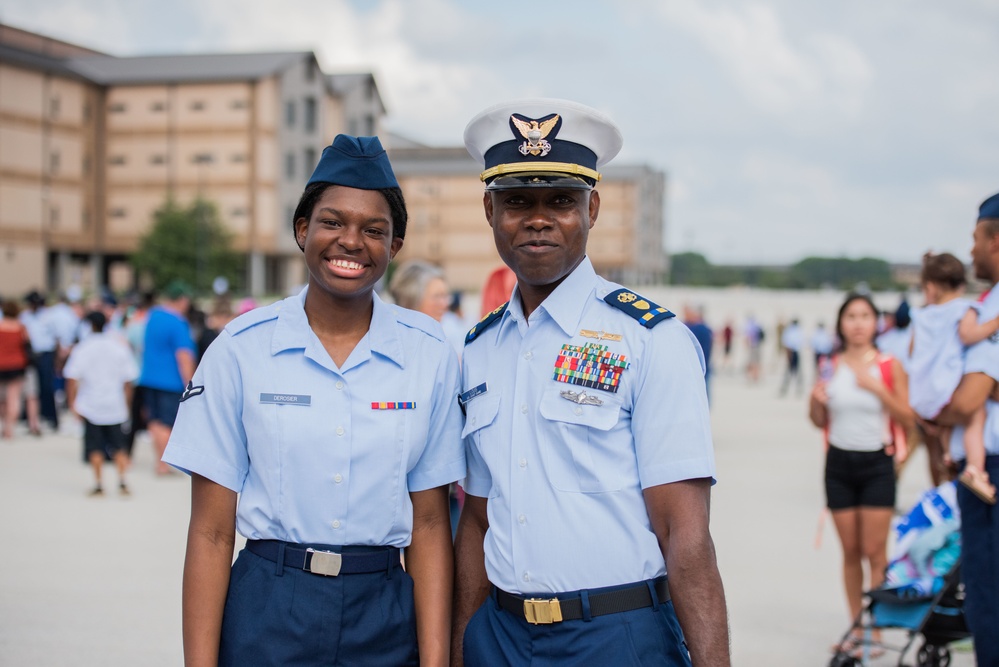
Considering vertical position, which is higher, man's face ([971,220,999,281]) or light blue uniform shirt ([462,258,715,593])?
man's face ([971,220,999,281])

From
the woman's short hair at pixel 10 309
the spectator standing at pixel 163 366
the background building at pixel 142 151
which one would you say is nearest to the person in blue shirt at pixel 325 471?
the spectator standing at pixel 163 366

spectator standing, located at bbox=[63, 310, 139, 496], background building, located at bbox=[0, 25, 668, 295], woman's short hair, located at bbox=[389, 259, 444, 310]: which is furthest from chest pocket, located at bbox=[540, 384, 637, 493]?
background building, located at bbox=[0, 25, 668, 295]

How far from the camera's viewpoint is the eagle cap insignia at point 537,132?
269cm

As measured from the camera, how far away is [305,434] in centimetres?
264

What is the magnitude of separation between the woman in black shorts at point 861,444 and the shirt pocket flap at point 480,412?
3861 millimetres

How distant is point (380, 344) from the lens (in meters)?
2.81

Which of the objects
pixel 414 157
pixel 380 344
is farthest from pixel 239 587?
pixel 414 157

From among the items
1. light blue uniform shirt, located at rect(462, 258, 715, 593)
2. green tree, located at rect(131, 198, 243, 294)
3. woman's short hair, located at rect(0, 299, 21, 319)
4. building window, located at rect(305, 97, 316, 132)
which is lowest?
light blue uniform shirt, located at rect(462, 258, 715, 593)

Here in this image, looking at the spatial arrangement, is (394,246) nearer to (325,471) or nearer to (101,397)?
(325,471)

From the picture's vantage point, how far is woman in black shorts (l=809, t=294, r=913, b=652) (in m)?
5.91

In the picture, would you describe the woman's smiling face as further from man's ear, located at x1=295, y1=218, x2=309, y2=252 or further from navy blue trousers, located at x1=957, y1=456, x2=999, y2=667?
navy blue trousers, located at x1=957, y1=456, x2=999, y2=667

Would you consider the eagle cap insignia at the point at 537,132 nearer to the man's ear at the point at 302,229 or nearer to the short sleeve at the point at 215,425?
the man's ear at the point at 302,229

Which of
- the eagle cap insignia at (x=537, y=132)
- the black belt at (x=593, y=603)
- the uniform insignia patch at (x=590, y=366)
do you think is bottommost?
the black belt at (x=593, y=603)

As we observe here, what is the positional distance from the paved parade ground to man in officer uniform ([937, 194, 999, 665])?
1.74 metres
